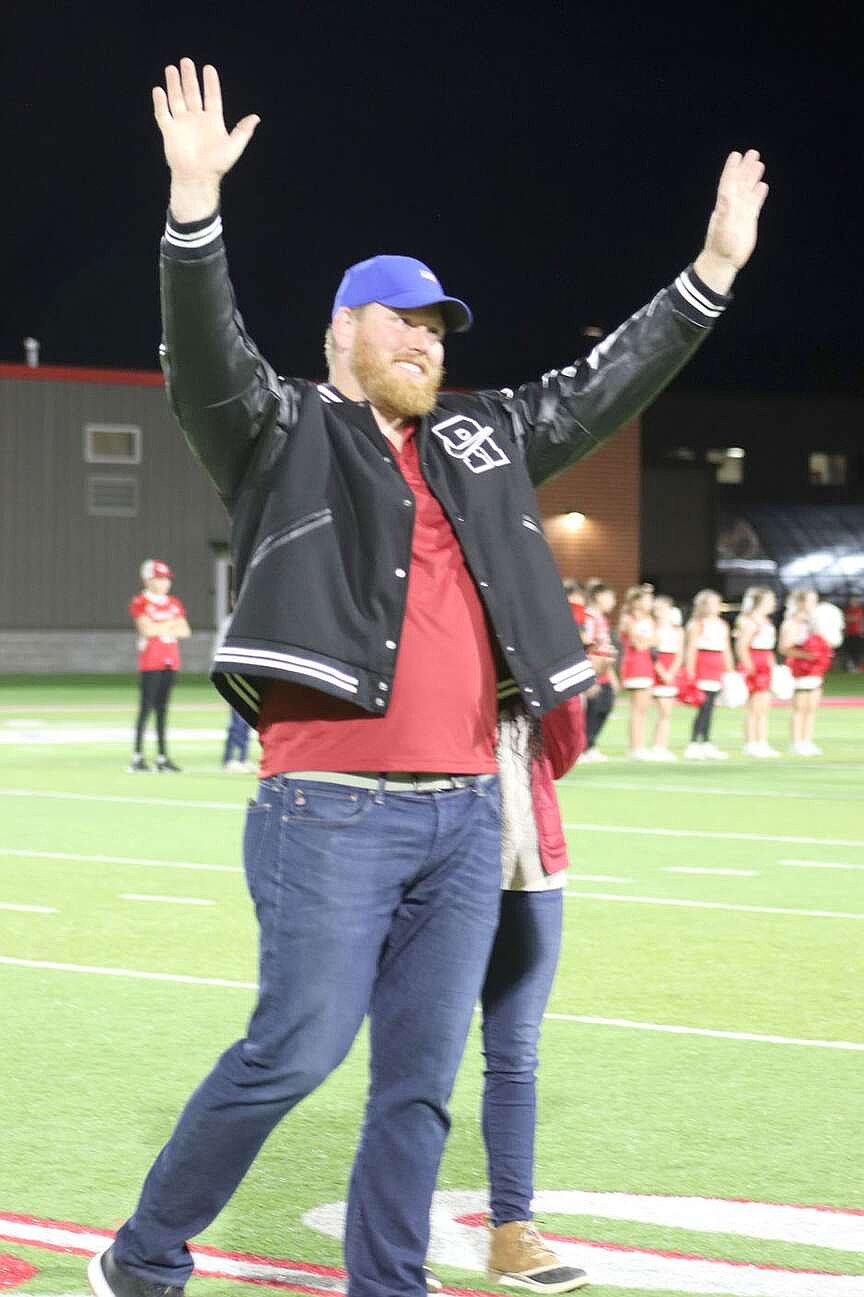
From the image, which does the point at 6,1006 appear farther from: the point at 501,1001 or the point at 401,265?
the point at 401,265

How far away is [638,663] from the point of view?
68.6 ft

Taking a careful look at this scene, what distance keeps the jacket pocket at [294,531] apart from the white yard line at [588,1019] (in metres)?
3.81

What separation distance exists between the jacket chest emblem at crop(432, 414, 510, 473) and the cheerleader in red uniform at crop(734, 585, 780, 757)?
17.4m

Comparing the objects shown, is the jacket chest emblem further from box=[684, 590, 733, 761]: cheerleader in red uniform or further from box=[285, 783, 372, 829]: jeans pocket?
box=[684, 590, 733, 761]: cheerleader in red uniform

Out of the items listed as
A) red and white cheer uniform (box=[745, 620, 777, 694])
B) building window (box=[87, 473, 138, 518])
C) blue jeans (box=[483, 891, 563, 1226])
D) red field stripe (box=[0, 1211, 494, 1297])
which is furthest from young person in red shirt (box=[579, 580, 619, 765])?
building window (box=[87, 473, 138, 518])

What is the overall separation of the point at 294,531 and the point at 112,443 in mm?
45233

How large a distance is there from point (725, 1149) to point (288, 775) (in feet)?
7.65

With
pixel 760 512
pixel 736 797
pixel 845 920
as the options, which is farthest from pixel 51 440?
pixel 845 920

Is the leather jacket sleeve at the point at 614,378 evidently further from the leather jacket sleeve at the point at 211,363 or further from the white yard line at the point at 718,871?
the white yard line at the point at 718,871

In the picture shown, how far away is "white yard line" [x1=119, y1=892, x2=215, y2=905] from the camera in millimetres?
10531

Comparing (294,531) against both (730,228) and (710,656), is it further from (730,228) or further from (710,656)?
(710,656)

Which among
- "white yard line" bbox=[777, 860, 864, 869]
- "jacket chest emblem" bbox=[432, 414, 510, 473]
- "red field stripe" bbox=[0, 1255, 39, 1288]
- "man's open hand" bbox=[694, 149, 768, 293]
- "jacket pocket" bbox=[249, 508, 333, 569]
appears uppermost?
"man's open hand" bbox=[694, 149, 768, 293]

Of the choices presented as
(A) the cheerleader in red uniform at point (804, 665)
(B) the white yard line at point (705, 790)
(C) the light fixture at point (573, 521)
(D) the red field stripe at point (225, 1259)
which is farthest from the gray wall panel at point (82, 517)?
(D) the red field stripe at point (225, 1259)

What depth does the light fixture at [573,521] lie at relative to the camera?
174 feet
